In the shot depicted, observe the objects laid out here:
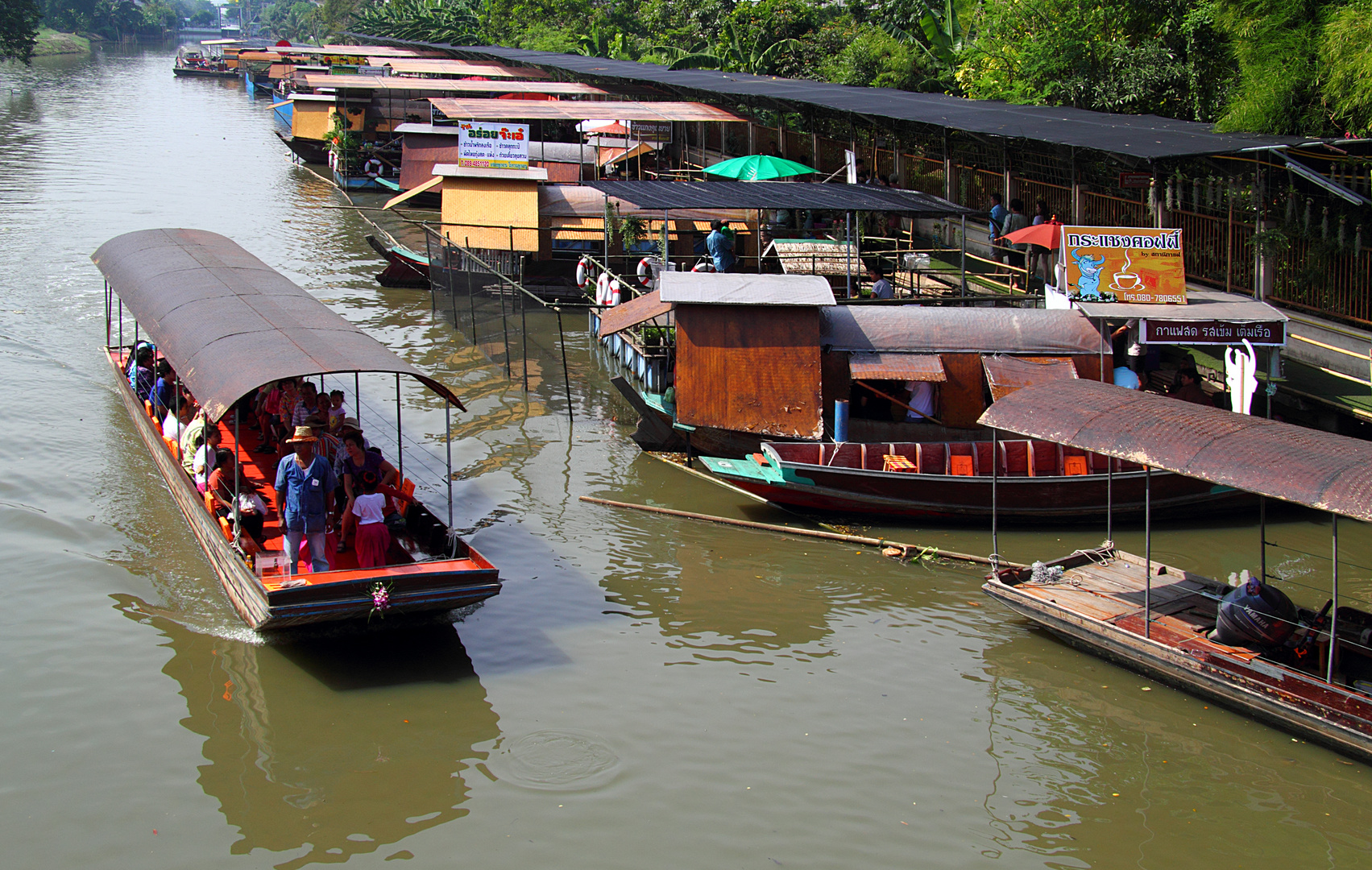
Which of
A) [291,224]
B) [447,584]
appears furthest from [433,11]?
[447,584]

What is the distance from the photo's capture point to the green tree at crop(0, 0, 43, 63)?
66000 mm

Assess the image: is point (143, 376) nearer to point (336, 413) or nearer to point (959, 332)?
point (336, 413)

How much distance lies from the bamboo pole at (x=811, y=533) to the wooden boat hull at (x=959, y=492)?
40 centimetres

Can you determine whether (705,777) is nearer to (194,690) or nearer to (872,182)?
(194,690)

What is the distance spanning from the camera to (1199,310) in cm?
1353

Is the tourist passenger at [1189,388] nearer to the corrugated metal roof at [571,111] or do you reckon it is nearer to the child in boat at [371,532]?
the child in boat at [371,532]

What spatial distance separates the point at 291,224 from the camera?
31.4 m

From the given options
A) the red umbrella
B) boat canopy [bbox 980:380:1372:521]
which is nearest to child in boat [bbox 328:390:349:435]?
boat canopy [bbox 980:380:1372:521]

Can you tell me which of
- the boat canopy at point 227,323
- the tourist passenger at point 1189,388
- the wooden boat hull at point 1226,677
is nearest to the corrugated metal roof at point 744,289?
the boat canopy at point 227,323

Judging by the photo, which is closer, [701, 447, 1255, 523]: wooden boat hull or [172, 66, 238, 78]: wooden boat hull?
[701, 447, 1255, 523]: wooden boat hull

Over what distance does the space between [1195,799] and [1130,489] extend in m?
5.26

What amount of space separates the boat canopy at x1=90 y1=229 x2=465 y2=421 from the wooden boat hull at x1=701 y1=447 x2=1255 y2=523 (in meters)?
4.07

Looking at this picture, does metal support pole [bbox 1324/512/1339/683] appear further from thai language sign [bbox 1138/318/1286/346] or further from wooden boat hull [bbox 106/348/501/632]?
wooden boat hull [bbox 106/348/501/632]

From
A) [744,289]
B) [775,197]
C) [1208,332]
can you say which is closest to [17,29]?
[775,197]
